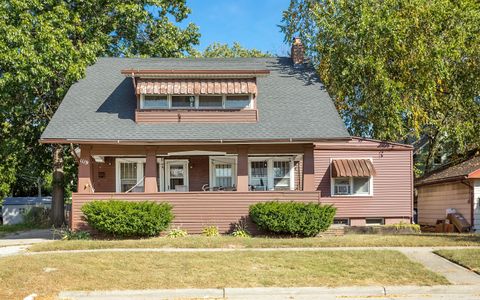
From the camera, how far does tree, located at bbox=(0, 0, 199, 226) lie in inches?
851

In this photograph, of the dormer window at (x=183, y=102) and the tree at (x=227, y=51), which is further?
the tree at (x=227, y=51)

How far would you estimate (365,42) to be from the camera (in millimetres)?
24500

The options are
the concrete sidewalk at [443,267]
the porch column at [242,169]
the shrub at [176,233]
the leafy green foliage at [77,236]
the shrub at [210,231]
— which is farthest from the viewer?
the porch column at [242,169]

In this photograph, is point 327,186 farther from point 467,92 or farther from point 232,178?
point 467,92

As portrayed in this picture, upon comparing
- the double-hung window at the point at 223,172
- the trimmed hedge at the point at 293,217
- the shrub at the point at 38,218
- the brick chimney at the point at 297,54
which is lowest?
the shrub at the point at 38,218

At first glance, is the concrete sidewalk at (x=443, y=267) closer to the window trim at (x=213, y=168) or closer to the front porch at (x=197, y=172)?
the front porch at (x=197, y=172)

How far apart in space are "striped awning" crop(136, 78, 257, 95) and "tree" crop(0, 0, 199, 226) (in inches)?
179

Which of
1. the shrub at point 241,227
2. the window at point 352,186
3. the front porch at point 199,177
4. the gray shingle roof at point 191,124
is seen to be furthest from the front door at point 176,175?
the window at point 352,186

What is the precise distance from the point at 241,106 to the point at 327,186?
196 inches

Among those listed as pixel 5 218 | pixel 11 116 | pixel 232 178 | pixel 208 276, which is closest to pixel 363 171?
pixel 232 178

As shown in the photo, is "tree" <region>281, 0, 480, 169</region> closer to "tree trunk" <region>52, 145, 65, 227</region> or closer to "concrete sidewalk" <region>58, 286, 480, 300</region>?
"tree trunk" <region>52, 145, 65, 227</region>

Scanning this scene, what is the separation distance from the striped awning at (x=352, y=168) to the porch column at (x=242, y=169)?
14.5 feet

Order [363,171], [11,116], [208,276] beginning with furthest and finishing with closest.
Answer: [11,116]
[363,171]
[208,276]

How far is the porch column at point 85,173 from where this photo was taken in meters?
17.9
